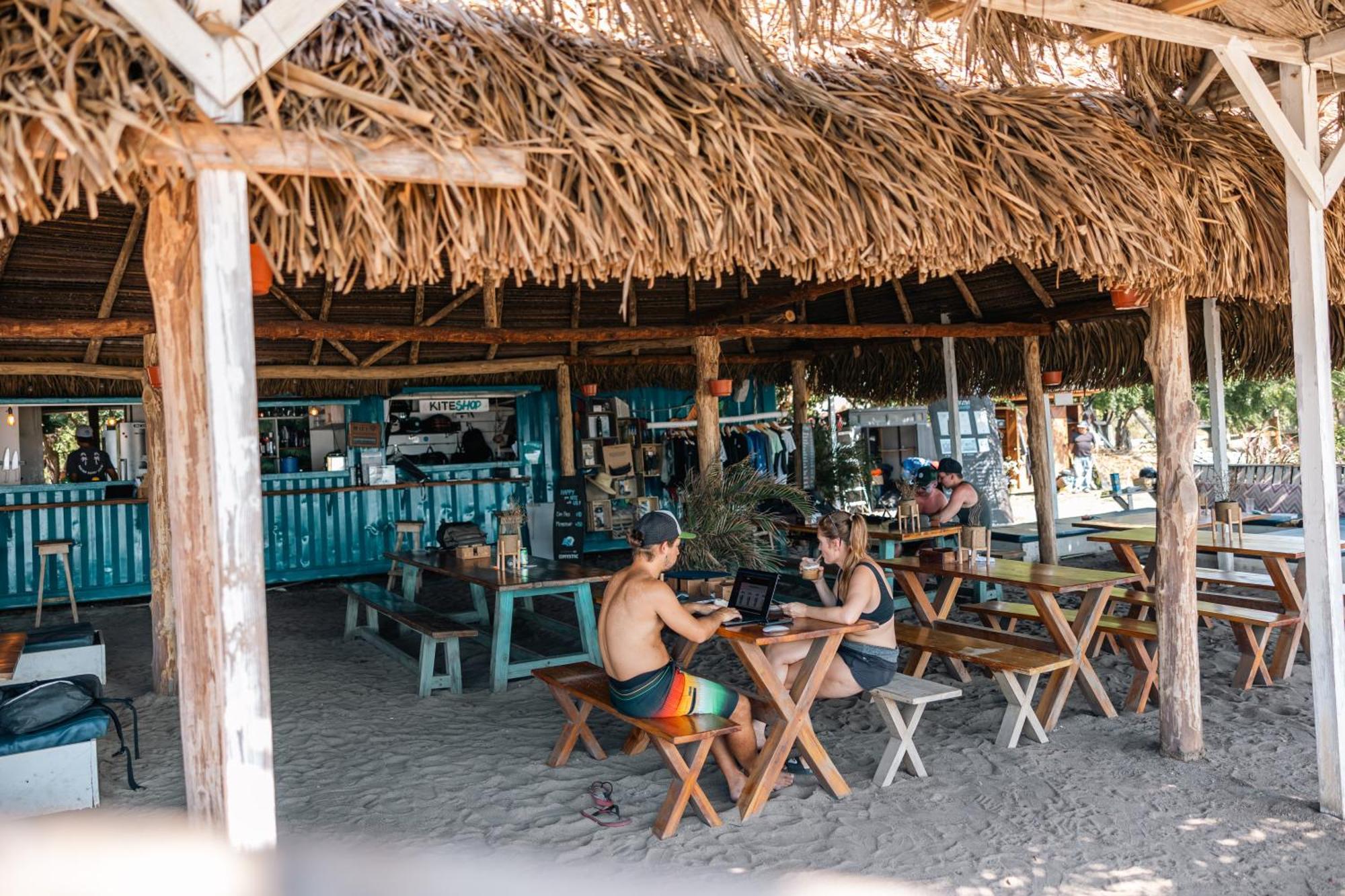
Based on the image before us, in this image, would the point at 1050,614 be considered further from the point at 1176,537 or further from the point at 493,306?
the point at 493,306

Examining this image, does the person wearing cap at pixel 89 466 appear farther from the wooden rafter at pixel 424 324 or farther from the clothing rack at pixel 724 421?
the clothing rack at pixel 724 421

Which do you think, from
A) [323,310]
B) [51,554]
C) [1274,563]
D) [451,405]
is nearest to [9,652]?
[323,310]

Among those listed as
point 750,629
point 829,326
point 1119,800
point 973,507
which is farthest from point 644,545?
point 829,326

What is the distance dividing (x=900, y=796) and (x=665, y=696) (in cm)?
118

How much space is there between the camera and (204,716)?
2857mm

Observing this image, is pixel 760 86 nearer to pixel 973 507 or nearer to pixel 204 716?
pixel 204 716

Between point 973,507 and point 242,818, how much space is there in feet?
21.8

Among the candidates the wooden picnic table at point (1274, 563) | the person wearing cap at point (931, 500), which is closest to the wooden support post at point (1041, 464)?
the person wearing cap at point (931, 500)

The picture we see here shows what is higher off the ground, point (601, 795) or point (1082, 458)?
point (1082, 458)

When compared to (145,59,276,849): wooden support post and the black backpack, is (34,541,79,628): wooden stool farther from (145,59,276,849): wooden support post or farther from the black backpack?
(145,59,276,849): wooden support post

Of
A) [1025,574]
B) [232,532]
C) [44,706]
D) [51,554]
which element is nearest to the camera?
[232,532]

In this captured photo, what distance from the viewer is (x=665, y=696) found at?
13.5 ft

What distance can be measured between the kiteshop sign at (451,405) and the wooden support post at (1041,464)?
6.54 meters

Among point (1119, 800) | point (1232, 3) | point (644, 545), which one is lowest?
point (1119, 800)
